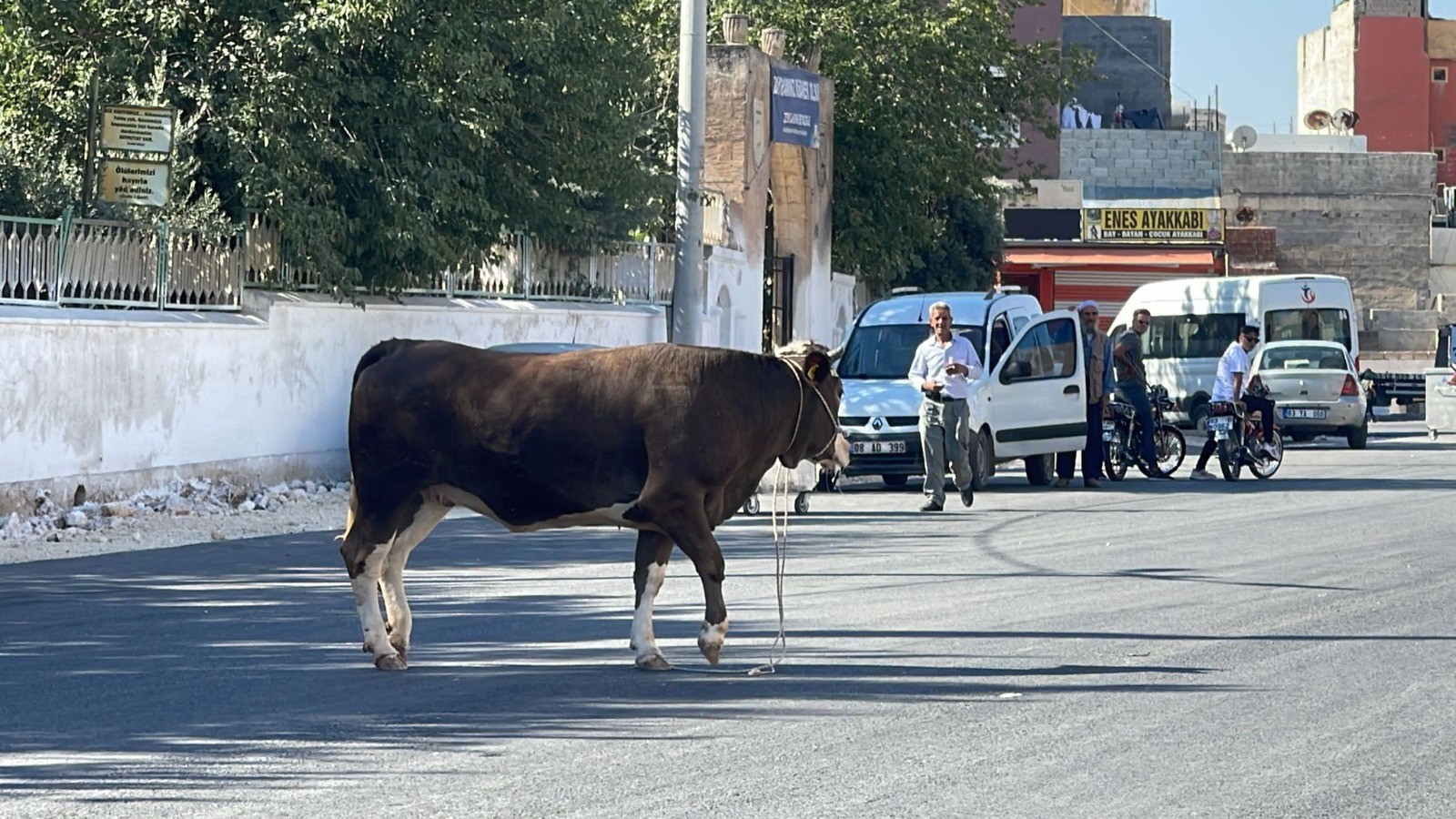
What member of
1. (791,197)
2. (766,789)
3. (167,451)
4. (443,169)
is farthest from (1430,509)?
(791,197)

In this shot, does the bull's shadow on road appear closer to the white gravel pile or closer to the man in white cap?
the white gravel pile

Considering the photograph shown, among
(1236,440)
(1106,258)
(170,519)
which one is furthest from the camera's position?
(1106,258)

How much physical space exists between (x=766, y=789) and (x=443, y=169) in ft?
50.8

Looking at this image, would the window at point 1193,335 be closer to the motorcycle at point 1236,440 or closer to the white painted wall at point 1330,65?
the motorcycle at point 1236,440

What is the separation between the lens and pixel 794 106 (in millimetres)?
36562

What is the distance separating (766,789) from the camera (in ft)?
22.5

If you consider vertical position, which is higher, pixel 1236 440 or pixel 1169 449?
pixel 1236 440

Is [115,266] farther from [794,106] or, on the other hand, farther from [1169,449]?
[794,106]

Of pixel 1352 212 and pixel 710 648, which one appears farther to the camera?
pixel 1352 212

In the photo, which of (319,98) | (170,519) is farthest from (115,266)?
(319,98)

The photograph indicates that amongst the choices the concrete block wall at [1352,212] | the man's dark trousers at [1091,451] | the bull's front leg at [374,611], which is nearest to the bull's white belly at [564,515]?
the bull's front leg at [374,611]

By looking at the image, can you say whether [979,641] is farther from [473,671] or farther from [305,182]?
[305,182]

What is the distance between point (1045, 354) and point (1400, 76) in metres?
61.9

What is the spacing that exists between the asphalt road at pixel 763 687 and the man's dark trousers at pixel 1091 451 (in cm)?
745
